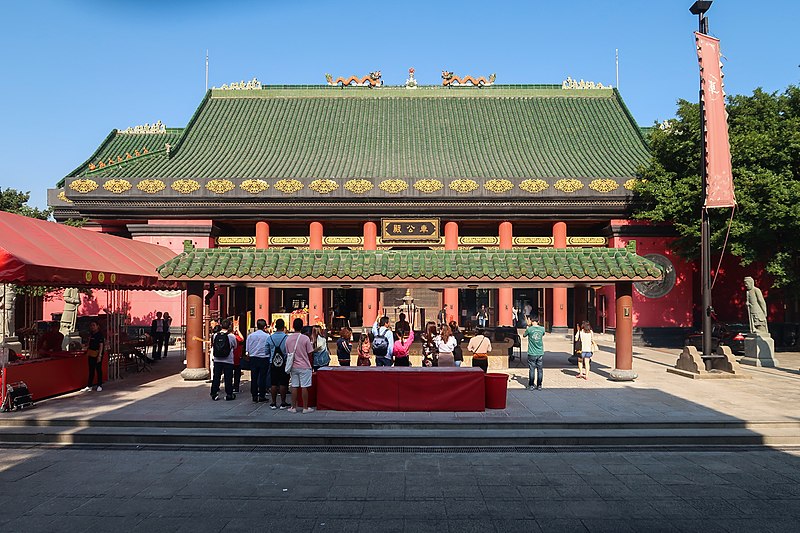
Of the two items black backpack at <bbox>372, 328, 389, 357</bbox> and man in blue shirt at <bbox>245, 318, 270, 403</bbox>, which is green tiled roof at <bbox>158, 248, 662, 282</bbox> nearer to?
black backpack at <bbox>372, 328, 389, 357</bbox>

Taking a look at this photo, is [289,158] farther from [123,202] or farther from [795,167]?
[795,167]

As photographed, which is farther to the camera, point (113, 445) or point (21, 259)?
point (21, 259)

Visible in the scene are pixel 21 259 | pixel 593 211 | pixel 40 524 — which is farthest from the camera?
pixel 593 211

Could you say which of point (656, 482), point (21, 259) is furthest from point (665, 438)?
point (21, 259)

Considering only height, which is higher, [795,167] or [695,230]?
[795,167]

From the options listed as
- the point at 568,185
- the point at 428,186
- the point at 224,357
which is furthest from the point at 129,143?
the point at 224,357

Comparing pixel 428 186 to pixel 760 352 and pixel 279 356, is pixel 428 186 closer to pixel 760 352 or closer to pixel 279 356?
pixel 760 352

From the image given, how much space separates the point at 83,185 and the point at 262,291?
35.5 ft

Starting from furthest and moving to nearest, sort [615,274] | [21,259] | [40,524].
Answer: [615,274] → [21,259] → [40,524]

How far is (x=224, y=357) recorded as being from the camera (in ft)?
39.7

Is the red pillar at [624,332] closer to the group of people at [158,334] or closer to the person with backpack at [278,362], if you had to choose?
the person with backpack at [278,362]

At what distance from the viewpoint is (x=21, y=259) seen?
10.9 m

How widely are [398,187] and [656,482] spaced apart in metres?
22.1

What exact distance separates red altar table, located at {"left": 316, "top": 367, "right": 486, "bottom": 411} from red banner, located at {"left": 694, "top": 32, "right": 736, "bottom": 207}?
955 cm
